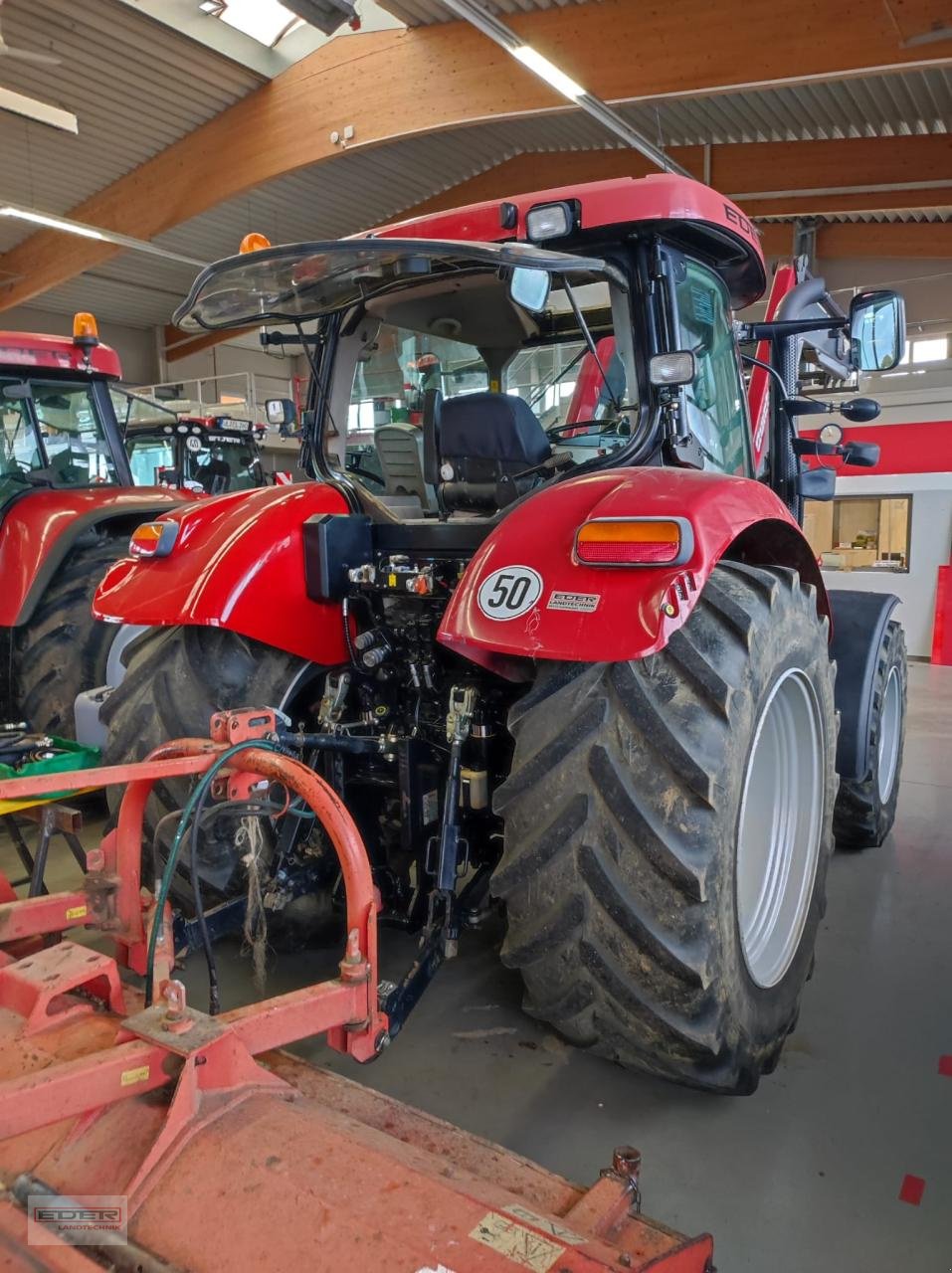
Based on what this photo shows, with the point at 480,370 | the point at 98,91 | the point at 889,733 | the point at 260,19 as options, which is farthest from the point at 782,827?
the point at 98,91

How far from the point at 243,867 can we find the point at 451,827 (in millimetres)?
624

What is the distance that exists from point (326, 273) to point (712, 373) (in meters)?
1.11

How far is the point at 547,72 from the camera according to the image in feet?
23.7

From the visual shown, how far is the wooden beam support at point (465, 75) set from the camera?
646 cm

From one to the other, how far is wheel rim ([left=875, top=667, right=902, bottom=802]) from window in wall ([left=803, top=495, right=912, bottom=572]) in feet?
22.4

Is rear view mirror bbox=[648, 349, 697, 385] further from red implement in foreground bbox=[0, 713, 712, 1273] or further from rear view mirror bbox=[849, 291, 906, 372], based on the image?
red implement in foreground bbox=[0, 713, 712, 1273]

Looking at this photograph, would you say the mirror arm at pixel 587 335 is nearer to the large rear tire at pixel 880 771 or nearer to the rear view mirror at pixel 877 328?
the rear view mirror at pixel 877 328

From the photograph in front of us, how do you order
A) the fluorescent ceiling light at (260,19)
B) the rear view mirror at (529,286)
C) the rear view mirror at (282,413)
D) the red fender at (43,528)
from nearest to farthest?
1. the rear view mirror at (529,286)
2. the rear view mirror at (282,413)
3. the red fender at (43,528)
4. the fluorescent ceiling light at (260,19)

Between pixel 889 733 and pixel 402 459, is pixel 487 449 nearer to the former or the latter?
pixel 402 459

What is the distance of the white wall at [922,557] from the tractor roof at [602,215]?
863cm

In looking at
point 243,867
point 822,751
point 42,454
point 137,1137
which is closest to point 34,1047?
point 137,1137

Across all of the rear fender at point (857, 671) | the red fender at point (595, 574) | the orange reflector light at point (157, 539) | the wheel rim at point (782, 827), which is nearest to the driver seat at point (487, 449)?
the red fender at point (595, 574)

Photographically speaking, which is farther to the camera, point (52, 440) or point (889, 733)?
point (52, 440)

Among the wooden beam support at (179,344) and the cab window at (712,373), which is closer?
the cab window at (712,373)
